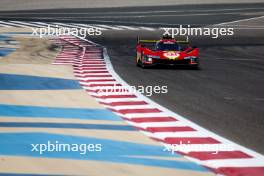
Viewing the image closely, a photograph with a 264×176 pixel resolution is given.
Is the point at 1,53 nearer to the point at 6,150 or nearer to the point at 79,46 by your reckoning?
the point at 79,46

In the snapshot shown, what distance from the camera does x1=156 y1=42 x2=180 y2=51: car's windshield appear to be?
2069 centimetres

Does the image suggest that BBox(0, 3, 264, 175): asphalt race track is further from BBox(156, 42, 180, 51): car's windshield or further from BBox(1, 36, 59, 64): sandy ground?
BBox(1, 36, 59, 64): sandy ground

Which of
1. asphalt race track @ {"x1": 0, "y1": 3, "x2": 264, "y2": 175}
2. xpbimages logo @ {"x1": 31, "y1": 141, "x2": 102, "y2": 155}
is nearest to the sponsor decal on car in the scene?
asphalt race track @ {"x1": 0, "y1": 3, "x2": 264, "y2": 175}

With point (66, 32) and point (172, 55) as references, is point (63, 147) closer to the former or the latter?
point (172, 55)

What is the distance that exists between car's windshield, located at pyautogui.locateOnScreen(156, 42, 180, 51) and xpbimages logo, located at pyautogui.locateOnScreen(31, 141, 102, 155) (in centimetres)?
1213

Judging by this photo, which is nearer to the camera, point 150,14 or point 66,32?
point 66,32

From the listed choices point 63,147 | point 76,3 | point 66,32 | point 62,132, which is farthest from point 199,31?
point 63,147

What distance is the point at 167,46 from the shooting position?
20.9m

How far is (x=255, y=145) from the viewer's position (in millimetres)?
9094

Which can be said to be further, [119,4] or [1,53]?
[119,4]

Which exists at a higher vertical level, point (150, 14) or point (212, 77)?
point (150, 14)

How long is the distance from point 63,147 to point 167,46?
41.5ft

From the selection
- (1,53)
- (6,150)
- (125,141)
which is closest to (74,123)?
(125,141)

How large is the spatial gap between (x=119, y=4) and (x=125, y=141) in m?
46.0
